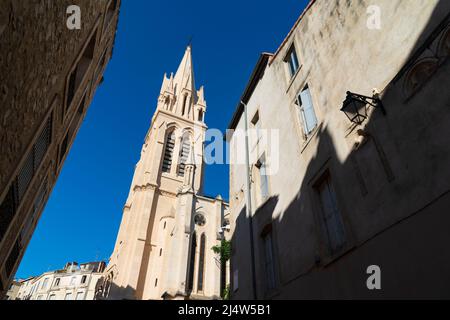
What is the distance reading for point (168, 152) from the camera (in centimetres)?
4050

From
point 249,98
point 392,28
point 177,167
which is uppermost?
point 177,167

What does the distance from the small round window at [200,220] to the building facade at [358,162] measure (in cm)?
2055

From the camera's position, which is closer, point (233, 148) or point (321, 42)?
point (321, 42)

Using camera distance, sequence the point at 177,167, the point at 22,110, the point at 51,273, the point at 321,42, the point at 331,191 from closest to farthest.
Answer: the point at 22,110 → the point at 331,191 → the point at 321,42 → the point at 177,167 → the point at 51,273

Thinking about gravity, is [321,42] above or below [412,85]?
above

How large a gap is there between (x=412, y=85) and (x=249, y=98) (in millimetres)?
9196

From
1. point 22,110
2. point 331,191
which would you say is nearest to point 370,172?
point 331,191

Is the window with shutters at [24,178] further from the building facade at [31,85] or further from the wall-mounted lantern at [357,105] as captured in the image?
the wall-mounted lantern at [357,105]

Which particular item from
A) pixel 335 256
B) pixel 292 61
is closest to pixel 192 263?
pixel 292 61

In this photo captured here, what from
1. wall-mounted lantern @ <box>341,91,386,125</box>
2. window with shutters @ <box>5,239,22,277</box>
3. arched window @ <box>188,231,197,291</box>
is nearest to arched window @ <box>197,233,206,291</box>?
arched window @ <box>188,231,197,291</box>

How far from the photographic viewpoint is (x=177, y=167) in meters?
39.1

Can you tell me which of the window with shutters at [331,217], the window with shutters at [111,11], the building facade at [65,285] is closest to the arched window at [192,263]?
the window with shutters at [331,217]

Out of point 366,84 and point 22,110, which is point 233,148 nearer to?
point 366,84

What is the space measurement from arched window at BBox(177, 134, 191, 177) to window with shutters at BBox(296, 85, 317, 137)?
31373 mm
